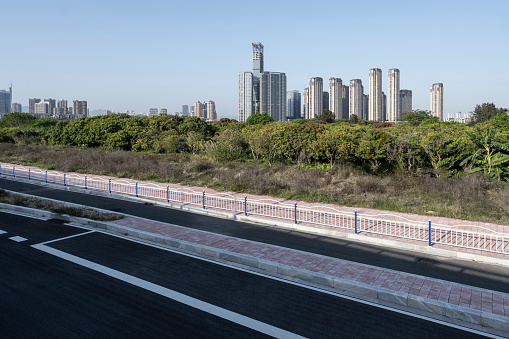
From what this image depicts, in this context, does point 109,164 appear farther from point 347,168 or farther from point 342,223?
point 342,223

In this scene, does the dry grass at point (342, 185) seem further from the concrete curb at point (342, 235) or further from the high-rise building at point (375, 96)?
the high-rise building at point (375, 96)

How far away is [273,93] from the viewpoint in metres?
170

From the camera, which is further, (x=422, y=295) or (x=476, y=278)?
(x=476, y=278)

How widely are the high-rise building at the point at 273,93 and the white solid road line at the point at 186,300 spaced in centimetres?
16182

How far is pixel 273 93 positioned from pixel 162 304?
16808cm

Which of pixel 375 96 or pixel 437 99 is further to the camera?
pixel 375 96

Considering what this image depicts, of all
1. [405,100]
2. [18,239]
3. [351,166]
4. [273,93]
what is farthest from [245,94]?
[18,239]

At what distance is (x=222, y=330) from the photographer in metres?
5.70

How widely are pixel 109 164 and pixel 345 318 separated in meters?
22.7

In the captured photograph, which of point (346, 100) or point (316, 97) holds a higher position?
point (316, 97)

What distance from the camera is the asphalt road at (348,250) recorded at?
26.2 feet

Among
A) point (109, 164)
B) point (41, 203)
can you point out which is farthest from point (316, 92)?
point (41, 203)

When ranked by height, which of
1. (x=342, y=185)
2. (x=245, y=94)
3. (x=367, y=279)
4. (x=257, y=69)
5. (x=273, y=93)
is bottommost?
(x=367, y=279)

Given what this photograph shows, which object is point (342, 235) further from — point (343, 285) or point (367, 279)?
point (343, 285)
